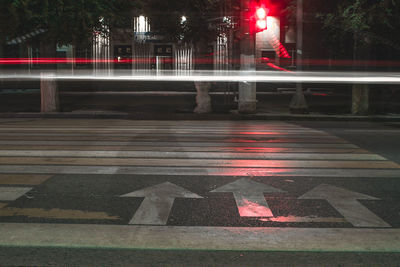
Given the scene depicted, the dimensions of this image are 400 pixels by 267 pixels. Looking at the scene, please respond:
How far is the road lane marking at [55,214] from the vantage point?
5.67m

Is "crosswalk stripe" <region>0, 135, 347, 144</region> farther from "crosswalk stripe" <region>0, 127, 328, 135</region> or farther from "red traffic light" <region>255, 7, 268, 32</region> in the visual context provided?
"red traffic light" <region>255, 7, 268, 32</region>

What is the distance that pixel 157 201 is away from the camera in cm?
636

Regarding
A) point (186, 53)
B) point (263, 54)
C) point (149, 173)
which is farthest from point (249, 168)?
point (263, 54)

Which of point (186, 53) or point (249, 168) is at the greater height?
point (186, 53)

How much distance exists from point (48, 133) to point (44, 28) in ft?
22.9

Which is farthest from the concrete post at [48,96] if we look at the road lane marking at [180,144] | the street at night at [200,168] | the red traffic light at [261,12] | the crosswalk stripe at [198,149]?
the crosswalk stripe at [198,149]

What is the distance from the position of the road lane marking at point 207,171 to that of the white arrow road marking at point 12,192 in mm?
969

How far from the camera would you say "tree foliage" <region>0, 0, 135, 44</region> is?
15760mm

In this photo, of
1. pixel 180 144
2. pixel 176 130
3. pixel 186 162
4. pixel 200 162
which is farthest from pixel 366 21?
pixel 186 162

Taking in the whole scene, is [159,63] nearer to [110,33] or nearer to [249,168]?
[110,33]

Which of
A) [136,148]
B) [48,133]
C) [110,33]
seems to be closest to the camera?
[136,148]

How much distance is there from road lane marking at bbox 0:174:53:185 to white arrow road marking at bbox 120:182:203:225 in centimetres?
157

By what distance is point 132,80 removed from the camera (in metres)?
42.8

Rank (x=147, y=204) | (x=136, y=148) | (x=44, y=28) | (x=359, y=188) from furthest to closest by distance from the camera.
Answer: (x=44, y=28)
(x=136, y=148)
(x=359, y=188)
(x=147, y=204)
